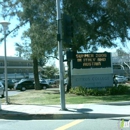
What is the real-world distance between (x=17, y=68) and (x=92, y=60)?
61881mm

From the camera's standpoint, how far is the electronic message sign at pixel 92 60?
22234mm

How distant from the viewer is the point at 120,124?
32.9ft

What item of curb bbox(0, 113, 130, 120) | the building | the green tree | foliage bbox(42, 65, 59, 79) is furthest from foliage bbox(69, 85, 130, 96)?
foliage bbox(42, 65, 59, 79)

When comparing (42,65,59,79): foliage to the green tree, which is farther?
(42,65,59,79): foliage

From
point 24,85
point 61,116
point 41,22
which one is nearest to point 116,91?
point 41,22

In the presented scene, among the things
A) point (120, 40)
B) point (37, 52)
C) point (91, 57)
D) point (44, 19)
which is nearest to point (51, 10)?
point (44, 19)

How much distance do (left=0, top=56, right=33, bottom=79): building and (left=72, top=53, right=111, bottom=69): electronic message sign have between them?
55241 millimetres

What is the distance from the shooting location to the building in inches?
3078

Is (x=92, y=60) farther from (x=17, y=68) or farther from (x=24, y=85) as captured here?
(x=17, y=68)

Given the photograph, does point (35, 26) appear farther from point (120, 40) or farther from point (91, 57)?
point (120, 40)

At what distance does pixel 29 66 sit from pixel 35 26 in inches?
2663

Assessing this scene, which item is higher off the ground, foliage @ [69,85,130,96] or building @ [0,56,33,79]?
building @ [0,56,33,79]

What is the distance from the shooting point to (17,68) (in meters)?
82.2

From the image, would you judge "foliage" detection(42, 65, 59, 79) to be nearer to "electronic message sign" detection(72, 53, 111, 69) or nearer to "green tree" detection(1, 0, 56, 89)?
"electronic message sign" detection(72, 53, 111, 69)
